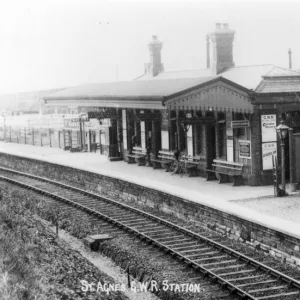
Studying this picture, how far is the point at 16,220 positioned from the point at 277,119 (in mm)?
8938

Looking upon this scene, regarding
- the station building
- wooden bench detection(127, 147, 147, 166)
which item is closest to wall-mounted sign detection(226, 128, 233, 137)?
the station building

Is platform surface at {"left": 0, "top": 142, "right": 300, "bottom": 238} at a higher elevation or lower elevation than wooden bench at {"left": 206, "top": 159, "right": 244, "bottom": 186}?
lower

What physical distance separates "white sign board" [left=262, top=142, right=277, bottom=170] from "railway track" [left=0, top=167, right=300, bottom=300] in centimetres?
446

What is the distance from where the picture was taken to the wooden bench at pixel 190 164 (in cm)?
2060

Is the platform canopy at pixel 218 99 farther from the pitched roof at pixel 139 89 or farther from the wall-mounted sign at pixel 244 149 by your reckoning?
the wall-mounted sign at pixel 244 149

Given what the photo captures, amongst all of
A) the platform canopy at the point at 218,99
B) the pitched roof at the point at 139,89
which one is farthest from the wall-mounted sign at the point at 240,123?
the pitched roof at the point at 139,89

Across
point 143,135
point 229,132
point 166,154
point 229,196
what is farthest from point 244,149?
point 143,135

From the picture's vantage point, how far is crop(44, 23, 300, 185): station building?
1773 cm

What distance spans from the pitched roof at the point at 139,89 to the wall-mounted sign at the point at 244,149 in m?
2.24

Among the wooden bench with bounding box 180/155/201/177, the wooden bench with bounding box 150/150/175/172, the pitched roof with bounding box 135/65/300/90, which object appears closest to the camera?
the pitched roof with bounding box 135/65/300/90

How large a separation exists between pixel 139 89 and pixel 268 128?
563 cm

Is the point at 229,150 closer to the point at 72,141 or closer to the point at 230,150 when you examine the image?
the point at 230,150

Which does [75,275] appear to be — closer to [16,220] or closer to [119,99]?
[16,220]

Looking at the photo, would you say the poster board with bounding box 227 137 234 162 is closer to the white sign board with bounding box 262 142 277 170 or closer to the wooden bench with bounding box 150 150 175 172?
the white sign board with bounding box 262 142 277 170
